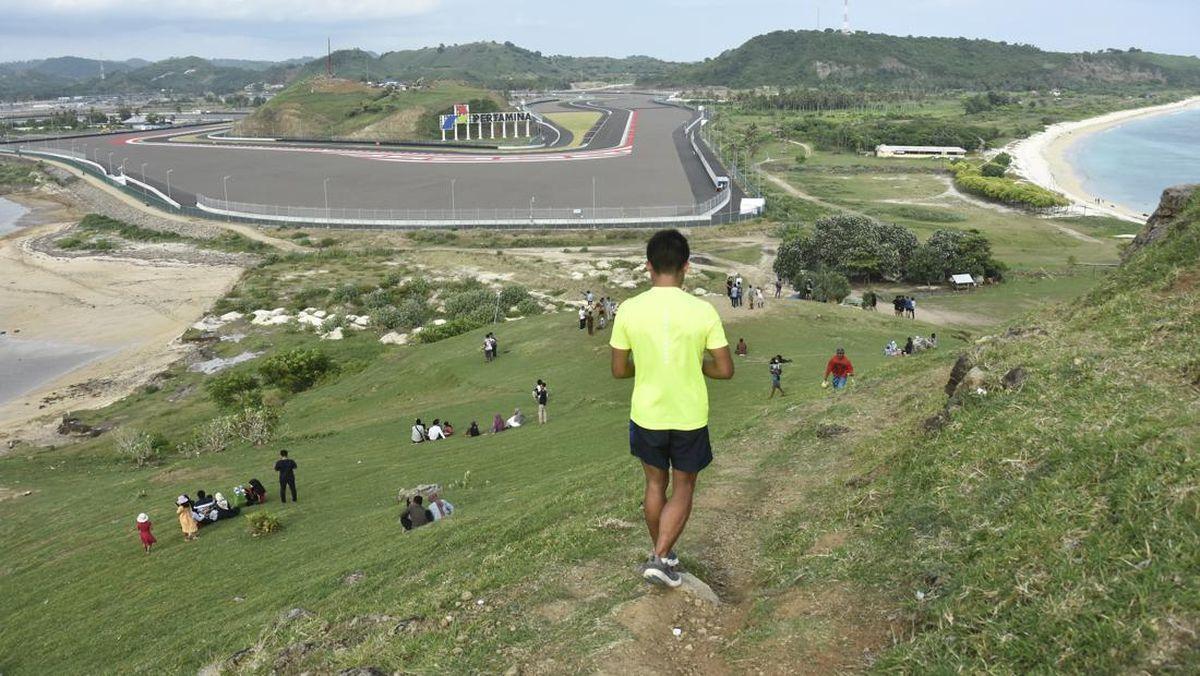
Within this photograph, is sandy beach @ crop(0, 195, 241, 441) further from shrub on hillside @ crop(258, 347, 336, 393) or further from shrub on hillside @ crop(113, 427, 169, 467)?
shrub on hillside @ crop(258, 347, 336, 393)

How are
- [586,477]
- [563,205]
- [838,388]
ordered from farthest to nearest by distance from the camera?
[563,205]
[838,388]
[586,477]

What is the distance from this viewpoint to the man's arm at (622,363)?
630cm

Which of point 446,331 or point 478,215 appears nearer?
point 446,331

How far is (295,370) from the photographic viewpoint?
1321 inches

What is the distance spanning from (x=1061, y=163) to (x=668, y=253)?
457 ft

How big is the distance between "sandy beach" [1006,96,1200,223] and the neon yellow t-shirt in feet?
288

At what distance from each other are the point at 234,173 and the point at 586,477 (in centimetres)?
12097

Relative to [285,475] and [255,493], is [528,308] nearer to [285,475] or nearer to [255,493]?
[255,493]

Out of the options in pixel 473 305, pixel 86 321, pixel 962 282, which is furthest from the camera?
pixel 86 321

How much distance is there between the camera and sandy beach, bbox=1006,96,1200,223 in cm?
8769

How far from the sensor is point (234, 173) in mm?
119750

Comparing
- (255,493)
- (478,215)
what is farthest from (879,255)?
(255,493)

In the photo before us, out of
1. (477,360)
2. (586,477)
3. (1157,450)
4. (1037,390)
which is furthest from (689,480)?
(477,360)

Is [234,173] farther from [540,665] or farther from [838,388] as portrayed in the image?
[540,665]
